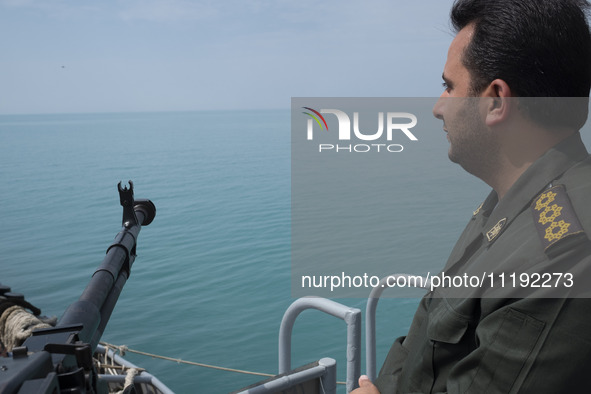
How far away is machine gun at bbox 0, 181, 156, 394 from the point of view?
3.50 feet

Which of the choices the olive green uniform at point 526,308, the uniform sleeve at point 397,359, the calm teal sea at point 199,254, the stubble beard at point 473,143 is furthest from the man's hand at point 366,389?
the calm teal sea at point 199,254

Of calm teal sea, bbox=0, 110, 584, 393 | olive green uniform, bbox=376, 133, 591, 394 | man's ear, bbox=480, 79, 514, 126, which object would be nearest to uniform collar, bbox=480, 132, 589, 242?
olive green uniform, bbox=376, 133, 591, 394

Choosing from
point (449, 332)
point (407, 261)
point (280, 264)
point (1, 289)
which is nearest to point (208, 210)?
point (280, 264)

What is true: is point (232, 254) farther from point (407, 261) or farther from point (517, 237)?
point (517, 237)

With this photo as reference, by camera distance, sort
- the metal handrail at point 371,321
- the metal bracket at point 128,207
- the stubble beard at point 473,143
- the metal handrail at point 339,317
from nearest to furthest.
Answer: the stubble beard at point 473,143, the metal handrail at point 339,317, the metal bracket at point 128,207, the metal handrail at point 371,321

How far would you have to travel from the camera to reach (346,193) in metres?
22.2

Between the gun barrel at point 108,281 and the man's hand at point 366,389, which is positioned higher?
the gun barrel at point 108,281

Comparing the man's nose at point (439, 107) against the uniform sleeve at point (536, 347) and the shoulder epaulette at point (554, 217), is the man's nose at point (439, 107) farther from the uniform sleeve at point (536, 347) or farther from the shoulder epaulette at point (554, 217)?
the uniform sleeve at point (536, 347)

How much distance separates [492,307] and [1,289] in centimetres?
203

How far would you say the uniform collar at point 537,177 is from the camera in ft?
3.97

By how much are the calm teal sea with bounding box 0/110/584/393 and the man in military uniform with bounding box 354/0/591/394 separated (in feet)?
26.4

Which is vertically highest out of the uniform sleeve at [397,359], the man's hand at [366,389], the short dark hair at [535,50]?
the short dark hair at [535,50]

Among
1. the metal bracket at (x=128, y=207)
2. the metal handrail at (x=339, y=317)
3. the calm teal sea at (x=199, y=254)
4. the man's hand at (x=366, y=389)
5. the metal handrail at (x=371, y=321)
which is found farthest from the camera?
the calm teal sea at (x=199, y=254)

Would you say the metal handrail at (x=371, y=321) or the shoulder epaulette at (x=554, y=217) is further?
the metal handrail at (x=371, y=321)
